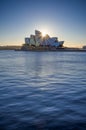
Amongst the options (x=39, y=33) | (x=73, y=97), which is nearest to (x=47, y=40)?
(x=39, y=33)

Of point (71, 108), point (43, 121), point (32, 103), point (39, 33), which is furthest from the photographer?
point (39, 33)

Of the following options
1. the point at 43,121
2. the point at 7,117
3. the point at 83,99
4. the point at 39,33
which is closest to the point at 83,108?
the point at 83,99

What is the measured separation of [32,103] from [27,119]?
96.2 inches

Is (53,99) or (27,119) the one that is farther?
Result: (53,99)

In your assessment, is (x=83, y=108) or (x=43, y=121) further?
(x=83, y=108)

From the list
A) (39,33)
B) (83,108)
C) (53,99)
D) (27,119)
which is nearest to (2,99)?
(53,99)

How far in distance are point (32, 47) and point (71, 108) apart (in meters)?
175

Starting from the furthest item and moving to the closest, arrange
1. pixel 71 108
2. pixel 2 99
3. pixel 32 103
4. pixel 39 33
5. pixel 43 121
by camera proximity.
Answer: pixel 39 33
pixel 2 99
pixel 32 103
pixel 71 108
pixel 43 121

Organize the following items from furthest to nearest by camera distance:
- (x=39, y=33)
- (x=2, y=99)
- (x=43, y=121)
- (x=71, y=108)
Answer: (x=39, y=33)
(x=2, y=99)
(x=71, y=108)
(x=43, y=121)

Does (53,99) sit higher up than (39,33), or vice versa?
(39,33)

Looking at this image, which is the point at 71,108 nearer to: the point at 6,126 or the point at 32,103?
the point at 32,103

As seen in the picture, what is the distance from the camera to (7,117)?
7.73m

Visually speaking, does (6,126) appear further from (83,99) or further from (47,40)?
(47,40)

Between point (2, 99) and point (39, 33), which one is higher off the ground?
point (39, 33)
